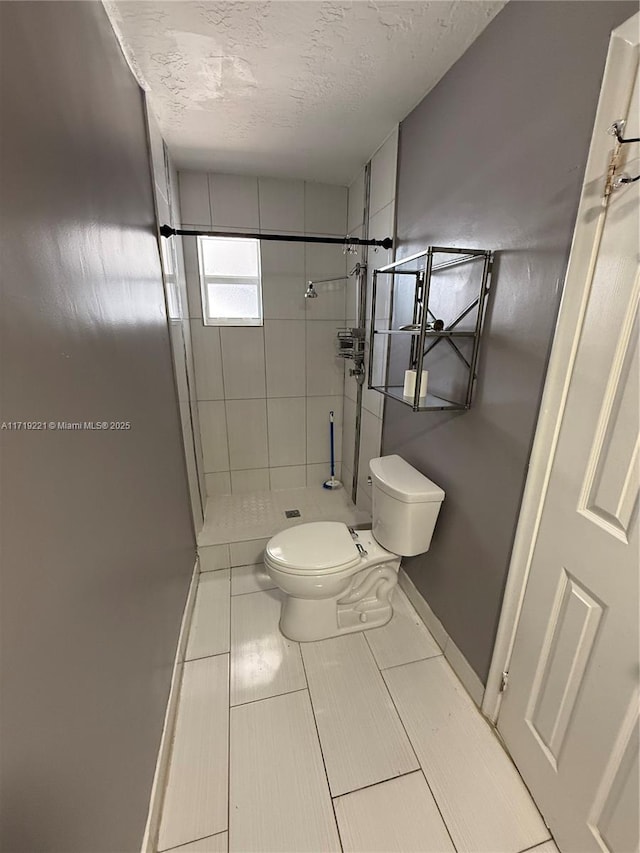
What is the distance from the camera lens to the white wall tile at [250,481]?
274 centimetres

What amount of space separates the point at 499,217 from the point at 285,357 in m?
1.68

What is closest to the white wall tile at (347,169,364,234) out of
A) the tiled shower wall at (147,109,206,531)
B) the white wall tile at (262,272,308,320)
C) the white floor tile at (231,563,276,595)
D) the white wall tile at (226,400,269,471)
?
the white wall tile at (262,272,308,320)

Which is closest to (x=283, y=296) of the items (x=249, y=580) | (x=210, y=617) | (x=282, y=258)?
(x=282, y=258)

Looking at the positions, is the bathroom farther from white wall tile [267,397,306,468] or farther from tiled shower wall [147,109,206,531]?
white wall tile [267,397,306,468]

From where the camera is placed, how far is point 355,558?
157 cm

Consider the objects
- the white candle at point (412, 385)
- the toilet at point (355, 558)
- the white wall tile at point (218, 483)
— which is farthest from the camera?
the white wall tile at point (218, 483)

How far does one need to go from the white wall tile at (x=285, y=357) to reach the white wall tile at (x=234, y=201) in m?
0.65

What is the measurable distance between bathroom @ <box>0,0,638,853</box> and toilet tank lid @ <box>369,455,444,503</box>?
25mm

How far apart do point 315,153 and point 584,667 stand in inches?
98.1

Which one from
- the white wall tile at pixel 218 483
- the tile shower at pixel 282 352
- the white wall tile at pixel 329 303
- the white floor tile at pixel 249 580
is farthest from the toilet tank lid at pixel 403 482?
the white wall tile at pixel 218 483

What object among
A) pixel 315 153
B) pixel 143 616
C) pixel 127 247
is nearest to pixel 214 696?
pixel 143 616

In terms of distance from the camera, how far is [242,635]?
170 cm

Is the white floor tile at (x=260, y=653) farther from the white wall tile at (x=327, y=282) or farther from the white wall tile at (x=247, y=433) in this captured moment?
the white wall tile at (x=327, y=282)

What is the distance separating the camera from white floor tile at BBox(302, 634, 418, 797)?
46.8 inches
